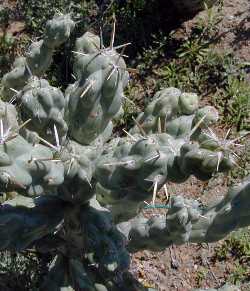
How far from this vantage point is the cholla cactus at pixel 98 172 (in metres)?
2.80

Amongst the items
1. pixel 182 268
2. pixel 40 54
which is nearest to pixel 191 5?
pixel 40 54

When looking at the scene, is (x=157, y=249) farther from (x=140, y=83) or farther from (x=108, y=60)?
(x=140, y=83)

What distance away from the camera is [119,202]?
10.6ft

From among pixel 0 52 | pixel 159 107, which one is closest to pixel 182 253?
pixel 159 107

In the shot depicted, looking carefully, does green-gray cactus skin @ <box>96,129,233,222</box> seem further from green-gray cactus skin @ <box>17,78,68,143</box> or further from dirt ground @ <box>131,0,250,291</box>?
dirt ground @ <box>131,0,250,291</box>

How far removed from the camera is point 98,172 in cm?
306

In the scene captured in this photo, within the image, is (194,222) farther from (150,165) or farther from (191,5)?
(191,5)

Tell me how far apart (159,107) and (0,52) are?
2953mm

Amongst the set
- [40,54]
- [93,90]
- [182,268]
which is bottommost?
[182,268]

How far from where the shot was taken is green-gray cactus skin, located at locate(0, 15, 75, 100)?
3922 millimetres

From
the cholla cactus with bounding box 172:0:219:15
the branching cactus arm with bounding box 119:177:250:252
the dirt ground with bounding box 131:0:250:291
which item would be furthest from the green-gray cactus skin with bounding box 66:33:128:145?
the cholla cactus with bounding box 172:0:219:15

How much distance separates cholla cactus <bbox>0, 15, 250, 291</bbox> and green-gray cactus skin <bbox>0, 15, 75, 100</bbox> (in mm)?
489

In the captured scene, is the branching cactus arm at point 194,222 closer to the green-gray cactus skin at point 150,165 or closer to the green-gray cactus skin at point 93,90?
the green-gray cactus skin at point 150,165

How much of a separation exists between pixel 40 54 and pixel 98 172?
130 centimetres
